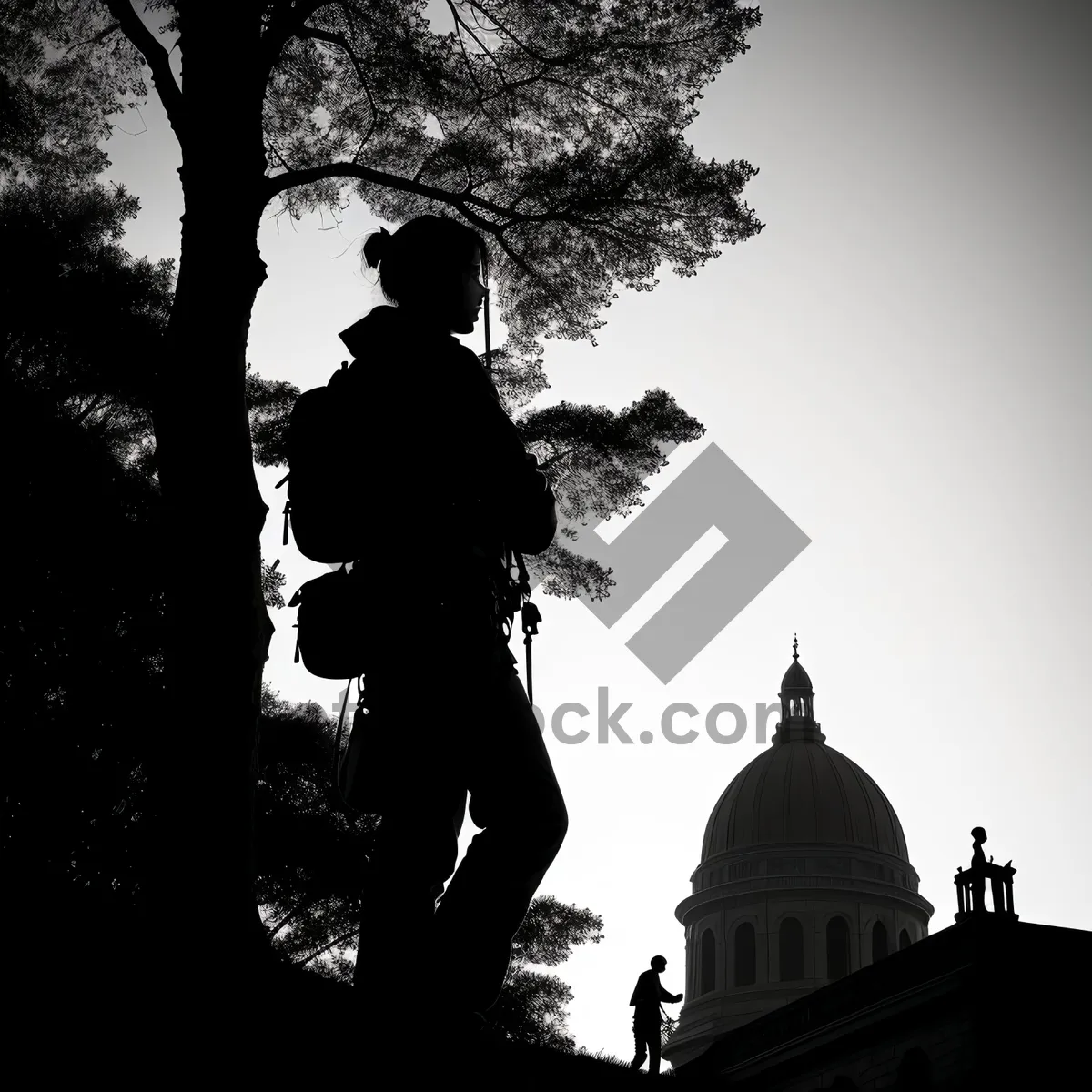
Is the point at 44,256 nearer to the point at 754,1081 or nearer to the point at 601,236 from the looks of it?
the point at 601,236

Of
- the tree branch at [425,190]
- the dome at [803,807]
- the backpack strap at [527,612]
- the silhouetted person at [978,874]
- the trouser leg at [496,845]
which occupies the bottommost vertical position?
the trouser leg at [496,845]

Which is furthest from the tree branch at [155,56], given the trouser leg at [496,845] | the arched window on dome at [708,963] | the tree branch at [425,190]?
the arched window on dome at [708,963]

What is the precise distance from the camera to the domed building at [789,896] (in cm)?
6475

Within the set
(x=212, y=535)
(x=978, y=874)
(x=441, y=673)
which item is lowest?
(x=441, y=673)

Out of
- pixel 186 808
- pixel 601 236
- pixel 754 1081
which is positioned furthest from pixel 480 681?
pixel 754 1081

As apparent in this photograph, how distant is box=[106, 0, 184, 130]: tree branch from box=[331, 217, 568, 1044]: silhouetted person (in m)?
4.08

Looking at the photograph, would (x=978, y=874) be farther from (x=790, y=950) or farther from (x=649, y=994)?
(x=790, y=950)

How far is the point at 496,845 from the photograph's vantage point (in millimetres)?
3146

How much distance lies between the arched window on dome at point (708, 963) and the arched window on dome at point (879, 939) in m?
8.00

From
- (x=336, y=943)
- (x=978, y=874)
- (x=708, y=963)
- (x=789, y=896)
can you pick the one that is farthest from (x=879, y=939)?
(x=336, y=943)

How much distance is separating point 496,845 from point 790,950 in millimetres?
66530

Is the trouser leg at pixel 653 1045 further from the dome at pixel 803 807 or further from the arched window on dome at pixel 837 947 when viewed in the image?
the dome at pixel 803 807

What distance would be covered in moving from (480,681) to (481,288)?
119 cm

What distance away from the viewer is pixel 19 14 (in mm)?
10469
